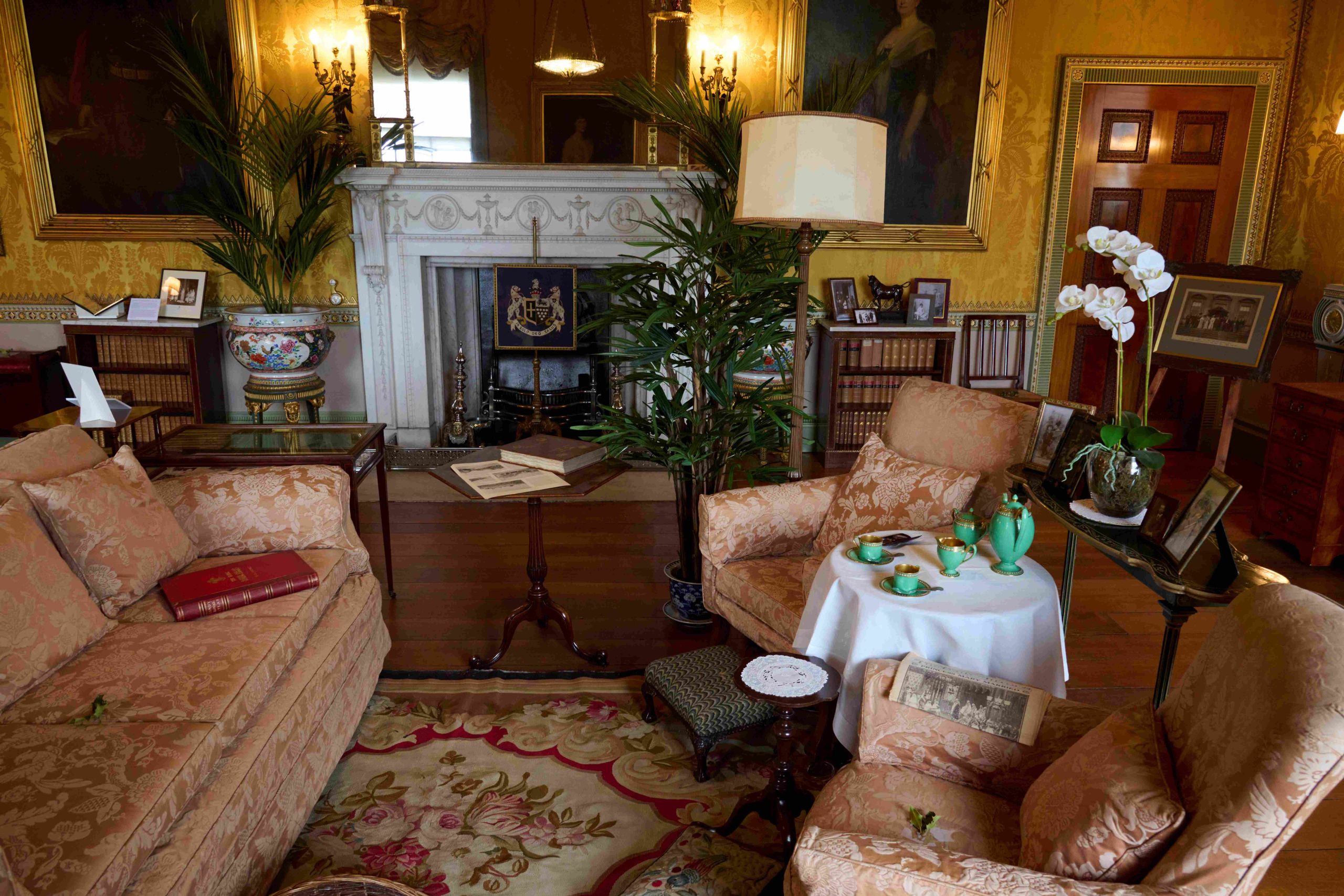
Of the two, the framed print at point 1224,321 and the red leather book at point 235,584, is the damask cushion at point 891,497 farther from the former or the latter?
the framed print at point 1224,321

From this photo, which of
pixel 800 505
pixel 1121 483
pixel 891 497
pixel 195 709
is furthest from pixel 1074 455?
pixel 195 709

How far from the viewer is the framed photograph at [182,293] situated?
5277 mm

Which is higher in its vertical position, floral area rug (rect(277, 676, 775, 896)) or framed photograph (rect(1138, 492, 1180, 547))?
framed photograph (rect(1138, 492, 1180, 547))

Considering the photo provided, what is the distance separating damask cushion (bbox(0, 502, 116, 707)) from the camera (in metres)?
1.85

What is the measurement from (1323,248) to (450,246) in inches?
198

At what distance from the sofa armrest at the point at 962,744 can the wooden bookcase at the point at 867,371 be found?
3.81 meters

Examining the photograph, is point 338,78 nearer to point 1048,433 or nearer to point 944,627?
point 1048,433

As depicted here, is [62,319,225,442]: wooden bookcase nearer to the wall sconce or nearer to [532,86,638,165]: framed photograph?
the wall sconce

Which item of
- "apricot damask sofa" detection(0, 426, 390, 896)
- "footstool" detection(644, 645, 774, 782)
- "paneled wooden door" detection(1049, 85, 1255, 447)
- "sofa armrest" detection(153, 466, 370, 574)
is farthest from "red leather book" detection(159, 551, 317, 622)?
"paneled wooden door" detection(1049, 85, 1255, 447)

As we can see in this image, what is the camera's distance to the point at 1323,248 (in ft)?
16.7

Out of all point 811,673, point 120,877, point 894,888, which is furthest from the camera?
point 811,673

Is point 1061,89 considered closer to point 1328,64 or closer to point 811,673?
point 1328,64

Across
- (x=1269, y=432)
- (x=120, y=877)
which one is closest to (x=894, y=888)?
(x=120, y=877)

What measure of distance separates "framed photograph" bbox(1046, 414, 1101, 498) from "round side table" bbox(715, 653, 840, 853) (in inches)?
32.7
